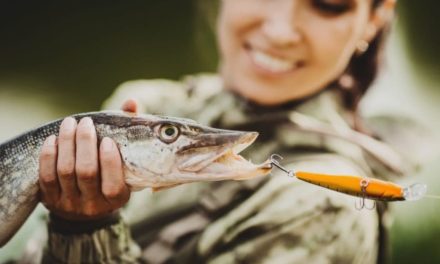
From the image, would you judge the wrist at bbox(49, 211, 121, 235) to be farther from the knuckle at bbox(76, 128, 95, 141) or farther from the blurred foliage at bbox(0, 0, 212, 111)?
the blurred foliage at bbox(0, 0, 212, 111)

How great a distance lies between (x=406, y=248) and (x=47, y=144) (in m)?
0.98

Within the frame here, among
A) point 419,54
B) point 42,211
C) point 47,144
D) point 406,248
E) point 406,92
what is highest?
point 419,54

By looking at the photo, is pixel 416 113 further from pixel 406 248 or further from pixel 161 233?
pixel 161 233

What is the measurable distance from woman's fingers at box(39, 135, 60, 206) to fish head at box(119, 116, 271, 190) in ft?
0.48

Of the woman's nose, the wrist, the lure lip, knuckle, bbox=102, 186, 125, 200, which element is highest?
the woman's nose

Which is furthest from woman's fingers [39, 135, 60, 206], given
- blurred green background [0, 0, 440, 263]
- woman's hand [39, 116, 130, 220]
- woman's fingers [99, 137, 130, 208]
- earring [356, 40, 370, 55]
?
earring [356, 40, 370, 55]

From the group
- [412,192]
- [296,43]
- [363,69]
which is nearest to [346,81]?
[363,69]

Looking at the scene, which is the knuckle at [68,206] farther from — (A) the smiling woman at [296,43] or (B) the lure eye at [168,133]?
(A) the smiling woman at [296,43]

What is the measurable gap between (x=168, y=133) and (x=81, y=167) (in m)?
0.19

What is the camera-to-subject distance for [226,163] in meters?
1.06

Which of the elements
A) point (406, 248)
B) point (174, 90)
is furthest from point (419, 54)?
point (174, 90)

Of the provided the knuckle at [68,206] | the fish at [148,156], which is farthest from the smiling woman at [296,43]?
the knuckle at [68,206]

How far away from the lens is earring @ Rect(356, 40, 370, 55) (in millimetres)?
1582

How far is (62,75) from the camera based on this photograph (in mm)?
1950
